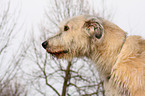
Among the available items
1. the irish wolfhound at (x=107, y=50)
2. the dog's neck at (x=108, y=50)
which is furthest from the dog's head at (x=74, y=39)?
the dog's neck at (x=108, y=50)

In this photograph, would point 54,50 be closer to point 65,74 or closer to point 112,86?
point 112,86

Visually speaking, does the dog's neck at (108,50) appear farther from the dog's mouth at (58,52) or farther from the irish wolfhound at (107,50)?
the dog's mouth at (58,52)

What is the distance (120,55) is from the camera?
10.9ft

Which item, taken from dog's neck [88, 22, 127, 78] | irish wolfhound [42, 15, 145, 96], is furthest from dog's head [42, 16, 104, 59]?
dog's neck [88, 22, 127, 78]

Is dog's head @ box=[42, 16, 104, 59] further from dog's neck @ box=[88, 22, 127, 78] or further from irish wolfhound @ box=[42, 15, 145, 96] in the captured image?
dog's neck @ box=[88, 22, 127, 78]

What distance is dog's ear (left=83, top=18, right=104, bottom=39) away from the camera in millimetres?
3551

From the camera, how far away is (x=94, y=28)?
12.0 feet

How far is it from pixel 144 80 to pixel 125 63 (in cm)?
41

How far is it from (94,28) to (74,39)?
0.51 meters

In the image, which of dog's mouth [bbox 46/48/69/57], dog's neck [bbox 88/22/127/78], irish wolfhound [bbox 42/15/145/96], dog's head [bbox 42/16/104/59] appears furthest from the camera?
dog's mouth [bbox 46/48/69/57]

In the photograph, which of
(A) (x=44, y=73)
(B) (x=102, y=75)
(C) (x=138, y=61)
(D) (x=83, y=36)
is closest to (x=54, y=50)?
(D) (x=83, y=36)

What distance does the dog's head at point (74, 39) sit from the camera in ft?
12.4

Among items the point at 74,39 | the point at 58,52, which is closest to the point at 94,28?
the point at 74,39

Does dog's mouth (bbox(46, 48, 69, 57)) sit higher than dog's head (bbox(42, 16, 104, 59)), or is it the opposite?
dog's head (bbox(42, 16, 104, 59))
